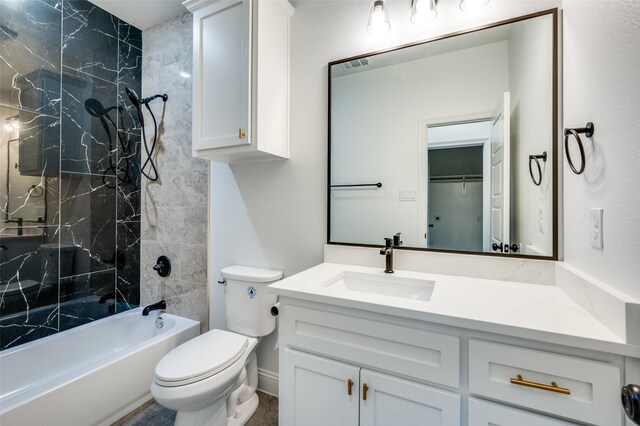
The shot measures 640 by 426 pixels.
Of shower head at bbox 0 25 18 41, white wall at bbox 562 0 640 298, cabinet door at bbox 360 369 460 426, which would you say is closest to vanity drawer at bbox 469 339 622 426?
cabinet door at bbox 360 369 460 426

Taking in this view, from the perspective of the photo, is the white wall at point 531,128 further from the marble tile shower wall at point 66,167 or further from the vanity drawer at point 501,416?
the marble tile shower wall at point 66,167

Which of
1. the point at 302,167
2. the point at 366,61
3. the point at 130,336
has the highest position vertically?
the point at 366,61

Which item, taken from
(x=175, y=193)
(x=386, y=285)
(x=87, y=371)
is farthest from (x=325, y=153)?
(x=87, y=371)

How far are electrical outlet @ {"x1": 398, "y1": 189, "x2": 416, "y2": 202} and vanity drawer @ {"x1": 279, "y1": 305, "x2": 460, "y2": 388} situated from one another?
727 mm

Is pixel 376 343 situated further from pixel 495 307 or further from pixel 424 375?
pixel 495 307

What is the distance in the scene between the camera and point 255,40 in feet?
4.77

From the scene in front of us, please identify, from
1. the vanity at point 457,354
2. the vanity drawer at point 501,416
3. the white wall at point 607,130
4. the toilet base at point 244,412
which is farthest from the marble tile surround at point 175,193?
the white wall at point 607,130

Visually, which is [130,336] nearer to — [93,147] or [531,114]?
[93,147]

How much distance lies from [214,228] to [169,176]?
2.11 ft

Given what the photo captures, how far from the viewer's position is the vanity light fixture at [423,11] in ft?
4.33

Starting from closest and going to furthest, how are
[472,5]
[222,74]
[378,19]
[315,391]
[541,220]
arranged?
[315,391], [541,220], [472,5], [378,19], [222,74]

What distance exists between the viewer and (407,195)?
1444mm

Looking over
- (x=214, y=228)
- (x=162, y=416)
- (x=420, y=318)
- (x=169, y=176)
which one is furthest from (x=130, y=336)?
(x=420, y=318)

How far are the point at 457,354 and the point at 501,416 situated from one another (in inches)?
7.3
